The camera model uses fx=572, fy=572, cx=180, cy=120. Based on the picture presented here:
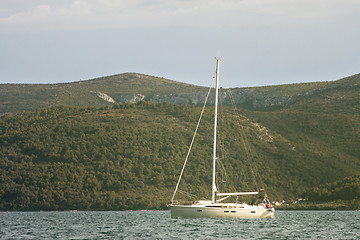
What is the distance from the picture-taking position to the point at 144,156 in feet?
429

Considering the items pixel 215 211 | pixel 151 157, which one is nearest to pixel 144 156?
pixel 151 157

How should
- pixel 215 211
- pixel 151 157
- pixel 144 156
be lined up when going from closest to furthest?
pixel 215 211 < pixel 144 156 < pixel 151 157

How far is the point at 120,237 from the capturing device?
47781 mm

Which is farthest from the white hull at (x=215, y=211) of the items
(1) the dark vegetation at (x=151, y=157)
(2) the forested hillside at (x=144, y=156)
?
(2) the forested hillside at (x=144, y=156)

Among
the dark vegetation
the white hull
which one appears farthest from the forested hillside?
the white hull

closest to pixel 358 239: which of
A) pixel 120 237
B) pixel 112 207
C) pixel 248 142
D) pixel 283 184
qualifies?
pixel 120 237

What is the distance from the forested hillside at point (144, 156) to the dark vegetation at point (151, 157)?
23 cm

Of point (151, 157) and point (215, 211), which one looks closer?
point (215, 211)

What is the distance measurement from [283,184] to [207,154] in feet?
62.1

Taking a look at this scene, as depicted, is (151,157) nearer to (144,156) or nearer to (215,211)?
(144,156)

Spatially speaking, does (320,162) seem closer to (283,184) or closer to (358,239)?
(283,184)

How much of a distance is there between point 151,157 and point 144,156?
1.63 metres

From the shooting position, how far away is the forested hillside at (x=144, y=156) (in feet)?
389

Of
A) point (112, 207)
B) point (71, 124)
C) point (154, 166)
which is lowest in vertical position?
point (112, 207)
